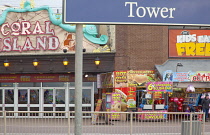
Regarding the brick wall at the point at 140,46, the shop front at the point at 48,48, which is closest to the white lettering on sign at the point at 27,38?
the shop front at the point at 48,48

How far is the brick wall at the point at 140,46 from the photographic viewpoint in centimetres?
2420

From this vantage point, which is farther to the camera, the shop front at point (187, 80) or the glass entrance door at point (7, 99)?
the glass entrance door at point (7, 99)

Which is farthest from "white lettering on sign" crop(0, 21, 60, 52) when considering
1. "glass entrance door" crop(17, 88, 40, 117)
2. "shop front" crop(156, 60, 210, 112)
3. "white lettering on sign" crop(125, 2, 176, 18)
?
"white lettering on sign" crop(125, 2, 176, 18)

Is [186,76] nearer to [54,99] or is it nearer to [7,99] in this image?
[54,99]

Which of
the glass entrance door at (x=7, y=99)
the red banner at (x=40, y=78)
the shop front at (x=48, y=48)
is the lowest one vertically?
the glass entrance door at (x=7, y=99)

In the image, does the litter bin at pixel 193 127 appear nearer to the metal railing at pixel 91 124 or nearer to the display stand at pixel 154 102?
the metal railing at pixel 91 124

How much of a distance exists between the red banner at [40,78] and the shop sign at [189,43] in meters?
5.29

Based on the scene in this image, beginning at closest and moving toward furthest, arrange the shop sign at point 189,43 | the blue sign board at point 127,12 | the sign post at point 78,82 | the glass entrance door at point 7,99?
the blue sign board at point 127,12 → the sign post at point 78,82 → the shop sign at point 189,43 → the glass entrance door at point 7,99

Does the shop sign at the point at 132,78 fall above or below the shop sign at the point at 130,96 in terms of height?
above

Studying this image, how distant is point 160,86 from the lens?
22.5 meters

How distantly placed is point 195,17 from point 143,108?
1448cm

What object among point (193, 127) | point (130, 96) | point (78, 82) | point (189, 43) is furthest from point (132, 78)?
point (78, 82)

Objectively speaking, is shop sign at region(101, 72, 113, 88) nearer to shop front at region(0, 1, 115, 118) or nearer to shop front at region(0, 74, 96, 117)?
shop front at region(0, 1, 115, 118)

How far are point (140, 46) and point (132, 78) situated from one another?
200cm
